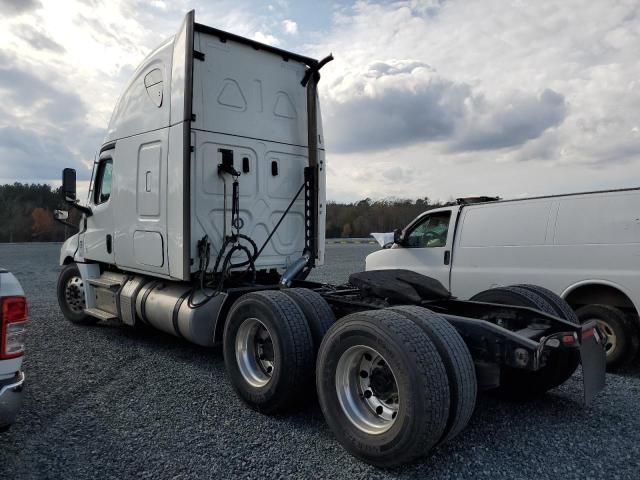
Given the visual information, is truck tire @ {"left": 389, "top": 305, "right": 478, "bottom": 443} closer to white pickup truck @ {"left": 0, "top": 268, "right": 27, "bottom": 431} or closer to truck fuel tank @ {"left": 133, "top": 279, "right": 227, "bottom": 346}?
white pickup truck @ {"left": 0, "top": 268, "right": 27, "bottom": 431}

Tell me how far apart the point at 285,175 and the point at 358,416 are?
354cm

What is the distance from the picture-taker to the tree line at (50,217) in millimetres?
33250

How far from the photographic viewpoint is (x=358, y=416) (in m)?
3.41

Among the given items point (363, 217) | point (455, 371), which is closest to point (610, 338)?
point (455, 371)

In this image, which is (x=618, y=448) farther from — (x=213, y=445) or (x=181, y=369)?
(x=181, y=369)

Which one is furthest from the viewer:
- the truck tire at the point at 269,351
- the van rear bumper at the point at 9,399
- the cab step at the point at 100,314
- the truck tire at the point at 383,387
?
the cab step at the point at 100,314

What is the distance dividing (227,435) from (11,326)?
64.9 inches

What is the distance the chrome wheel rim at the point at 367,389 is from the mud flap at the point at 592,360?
4.44 ft

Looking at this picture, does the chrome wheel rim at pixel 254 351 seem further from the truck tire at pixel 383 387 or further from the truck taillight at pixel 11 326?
the truck taillight at pixel 11 326

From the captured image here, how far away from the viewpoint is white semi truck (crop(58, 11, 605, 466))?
3.22 m

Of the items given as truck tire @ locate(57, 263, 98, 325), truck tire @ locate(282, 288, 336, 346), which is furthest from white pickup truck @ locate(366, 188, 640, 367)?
truck tire @ locate(57, 263, 98, 325)

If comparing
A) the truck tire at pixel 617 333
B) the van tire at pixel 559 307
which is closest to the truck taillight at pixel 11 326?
the van tire at pixel 559 307

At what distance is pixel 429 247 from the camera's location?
710 centimetres

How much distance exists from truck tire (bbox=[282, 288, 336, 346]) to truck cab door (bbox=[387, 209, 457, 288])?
311 centimetres
